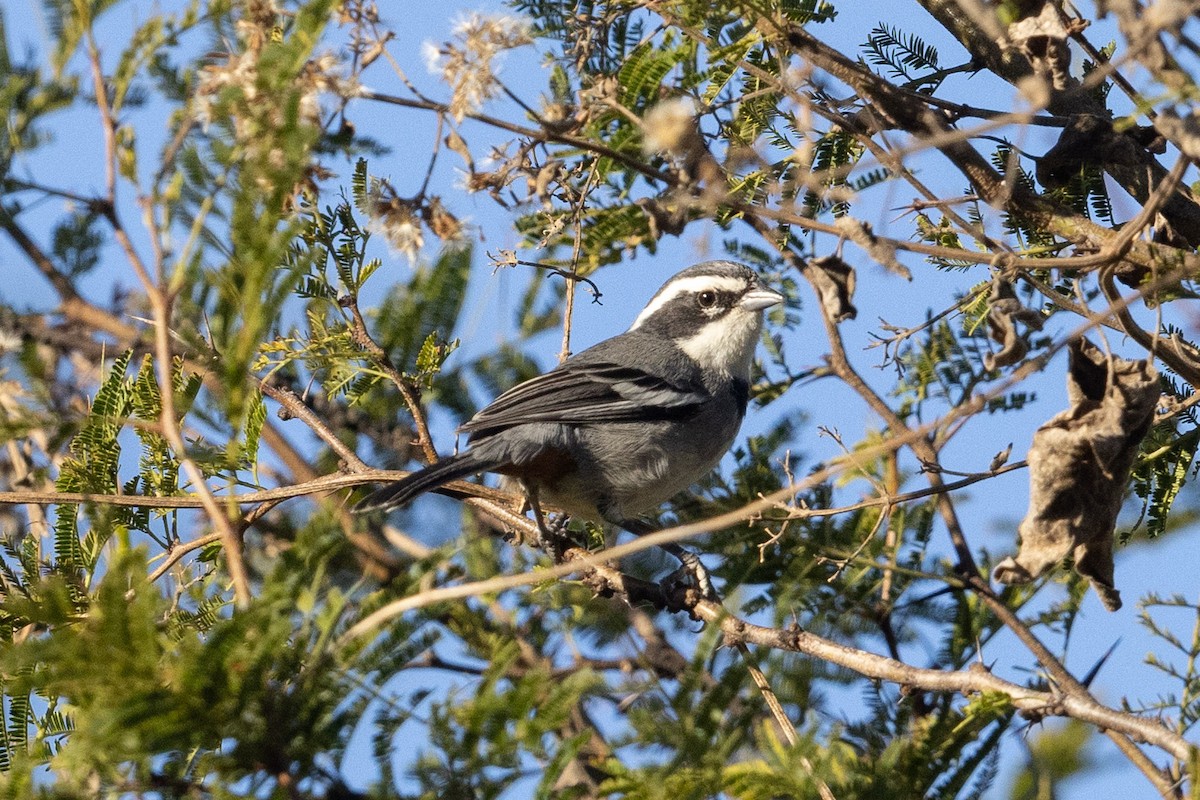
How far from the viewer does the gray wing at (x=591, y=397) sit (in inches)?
184

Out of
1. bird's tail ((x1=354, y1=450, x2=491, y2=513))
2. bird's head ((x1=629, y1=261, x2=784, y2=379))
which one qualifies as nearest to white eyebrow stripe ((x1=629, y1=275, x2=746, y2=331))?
bird's head ((x1=629, y1=261, x2=784, y2=379))

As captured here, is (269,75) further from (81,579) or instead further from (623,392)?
(623,392)

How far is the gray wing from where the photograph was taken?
468 centimetres

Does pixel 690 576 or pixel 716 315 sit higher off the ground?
pixel 716 315

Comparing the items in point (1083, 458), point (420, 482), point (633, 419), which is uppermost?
point (633, 419)

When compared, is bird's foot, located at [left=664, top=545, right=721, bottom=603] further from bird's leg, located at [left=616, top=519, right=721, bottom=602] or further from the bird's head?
the bird's head

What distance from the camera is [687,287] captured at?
600 cm

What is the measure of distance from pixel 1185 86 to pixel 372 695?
6.05 feet

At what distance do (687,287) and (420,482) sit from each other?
257 centimetres

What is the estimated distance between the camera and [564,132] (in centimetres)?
331

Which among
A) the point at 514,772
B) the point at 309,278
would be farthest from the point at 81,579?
the point at 514,772

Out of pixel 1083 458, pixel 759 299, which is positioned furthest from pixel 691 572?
pixel 1083 458

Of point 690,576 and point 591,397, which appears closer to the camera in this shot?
point 690,576

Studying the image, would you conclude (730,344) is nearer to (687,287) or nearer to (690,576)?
(687,287)
